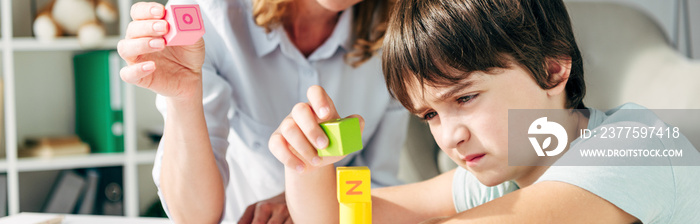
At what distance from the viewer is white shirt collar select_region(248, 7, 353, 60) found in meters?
1.23

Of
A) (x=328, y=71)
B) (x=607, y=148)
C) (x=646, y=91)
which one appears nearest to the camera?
(x=607, y=148)

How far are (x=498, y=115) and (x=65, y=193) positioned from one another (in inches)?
79.9

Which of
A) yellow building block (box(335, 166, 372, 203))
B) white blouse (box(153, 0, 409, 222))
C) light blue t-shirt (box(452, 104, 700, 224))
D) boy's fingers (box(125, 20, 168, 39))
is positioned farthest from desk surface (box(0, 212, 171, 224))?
light blue t-shirt (box(452, 104, 700, 224))

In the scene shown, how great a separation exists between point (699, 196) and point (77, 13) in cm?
217

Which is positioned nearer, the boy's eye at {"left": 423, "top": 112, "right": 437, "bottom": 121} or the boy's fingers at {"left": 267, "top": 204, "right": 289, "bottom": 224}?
the boy's eye at {"left": 423, "top": 112, "right": 437, "bottom": 121}

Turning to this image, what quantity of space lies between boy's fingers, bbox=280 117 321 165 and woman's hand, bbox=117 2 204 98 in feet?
0.63

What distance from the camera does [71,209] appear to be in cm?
234

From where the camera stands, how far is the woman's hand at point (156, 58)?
2.55 feet

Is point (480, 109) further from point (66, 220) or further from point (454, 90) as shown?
point (66, 220)

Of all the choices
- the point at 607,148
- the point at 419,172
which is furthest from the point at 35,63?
the point at 607,148

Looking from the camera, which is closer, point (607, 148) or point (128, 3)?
point (607, 148)

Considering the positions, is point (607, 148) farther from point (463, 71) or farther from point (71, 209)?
point (71, 209)

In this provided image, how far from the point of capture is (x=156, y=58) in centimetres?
89

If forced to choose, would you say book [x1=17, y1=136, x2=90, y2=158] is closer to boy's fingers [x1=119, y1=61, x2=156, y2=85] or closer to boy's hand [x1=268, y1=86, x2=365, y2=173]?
boy's fingers [x1=119, y1=61, x2=156, y2=85]
